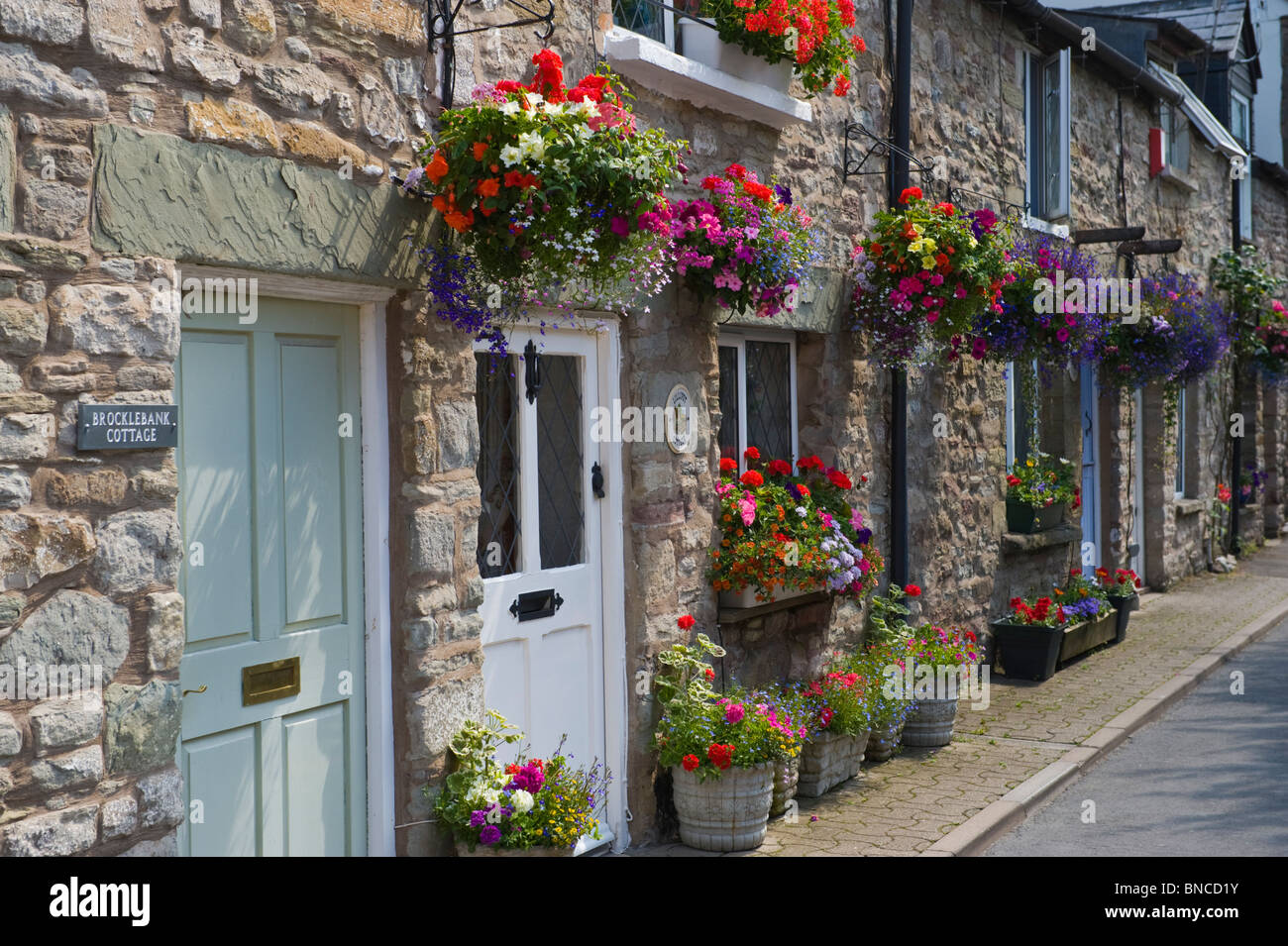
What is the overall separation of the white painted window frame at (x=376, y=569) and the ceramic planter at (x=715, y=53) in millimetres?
2413

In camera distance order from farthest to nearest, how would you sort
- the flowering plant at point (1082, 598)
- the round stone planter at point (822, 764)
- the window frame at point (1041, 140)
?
the window frame at point (1041, 140), the flowering plant at point (1082, 598), the round stone planter at point (822, 764)

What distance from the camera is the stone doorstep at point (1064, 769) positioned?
18.1ft

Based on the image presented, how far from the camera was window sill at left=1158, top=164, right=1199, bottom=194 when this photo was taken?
13.0 meters

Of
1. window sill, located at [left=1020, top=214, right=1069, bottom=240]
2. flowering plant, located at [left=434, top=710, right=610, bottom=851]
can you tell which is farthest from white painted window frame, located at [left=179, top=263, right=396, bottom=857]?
window sill, located at [left=1020, top=214, right=1069, bottom=240]

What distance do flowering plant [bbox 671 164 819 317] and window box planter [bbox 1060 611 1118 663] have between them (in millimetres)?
4745

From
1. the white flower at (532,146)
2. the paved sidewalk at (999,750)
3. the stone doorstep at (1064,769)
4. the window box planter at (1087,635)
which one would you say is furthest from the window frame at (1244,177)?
the white flower at (532,146)

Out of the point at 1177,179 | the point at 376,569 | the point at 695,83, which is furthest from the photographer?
the point at 1177,179

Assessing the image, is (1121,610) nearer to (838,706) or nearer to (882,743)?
(882,743)

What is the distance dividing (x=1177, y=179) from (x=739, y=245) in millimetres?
9520

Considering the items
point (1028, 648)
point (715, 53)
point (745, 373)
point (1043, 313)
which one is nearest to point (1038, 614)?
point (1028, 648)

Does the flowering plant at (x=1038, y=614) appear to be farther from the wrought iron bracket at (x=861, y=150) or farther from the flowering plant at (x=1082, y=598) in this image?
the wrought iron bracket at (x=861, y=150)

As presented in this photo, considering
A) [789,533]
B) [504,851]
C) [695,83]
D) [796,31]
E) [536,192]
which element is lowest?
[504,851]

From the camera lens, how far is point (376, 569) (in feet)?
14.1

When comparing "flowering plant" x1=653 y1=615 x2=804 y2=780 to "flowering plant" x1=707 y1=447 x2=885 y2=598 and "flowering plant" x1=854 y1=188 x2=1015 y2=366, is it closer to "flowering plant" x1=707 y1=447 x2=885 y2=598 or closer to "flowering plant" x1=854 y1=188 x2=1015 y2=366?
"flowering plant" x1=707 y1=447 x2=885 y2=598
